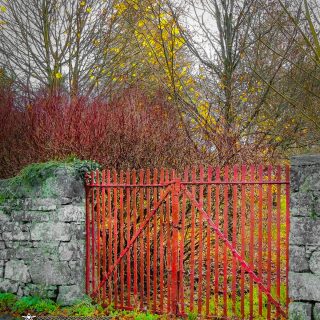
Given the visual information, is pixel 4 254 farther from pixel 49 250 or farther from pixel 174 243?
pixel 174 243

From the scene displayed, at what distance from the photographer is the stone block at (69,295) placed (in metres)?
6.21

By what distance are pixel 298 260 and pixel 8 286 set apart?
13.0ft

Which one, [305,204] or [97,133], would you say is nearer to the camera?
[305,204]

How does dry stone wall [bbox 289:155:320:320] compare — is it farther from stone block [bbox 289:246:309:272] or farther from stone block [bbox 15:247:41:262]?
stone block [bbox 15:247:41:262]

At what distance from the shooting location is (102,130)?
8.54 m

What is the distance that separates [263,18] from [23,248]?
18.7 feet

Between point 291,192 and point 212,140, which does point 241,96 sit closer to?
point 212,140

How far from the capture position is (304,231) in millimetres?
4785

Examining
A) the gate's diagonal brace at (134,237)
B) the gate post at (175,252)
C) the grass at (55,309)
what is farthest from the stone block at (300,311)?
the gate's diagonal brace at (134,237)

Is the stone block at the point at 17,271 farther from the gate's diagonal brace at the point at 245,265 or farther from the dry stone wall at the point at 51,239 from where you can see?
the gate's diagonal brace at the point at 245,265

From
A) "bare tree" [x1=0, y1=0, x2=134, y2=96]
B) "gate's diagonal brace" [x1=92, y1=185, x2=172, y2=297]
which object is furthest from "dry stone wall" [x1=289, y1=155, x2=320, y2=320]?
"bare tree" [x1=0, y1=0, x2=134, y2=96]

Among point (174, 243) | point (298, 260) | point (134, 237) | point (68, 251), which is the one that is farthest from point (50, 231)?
point (298, 260)

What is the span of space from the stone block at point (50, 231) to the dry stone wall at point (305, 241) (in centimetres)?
290

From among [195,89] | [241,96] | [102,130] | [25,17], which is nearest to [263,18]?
[241,96]
